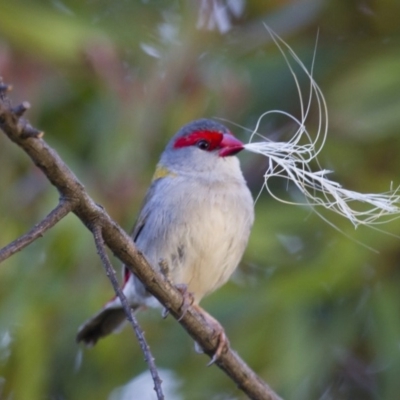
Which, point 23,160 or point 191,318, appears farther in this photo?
point 23,160

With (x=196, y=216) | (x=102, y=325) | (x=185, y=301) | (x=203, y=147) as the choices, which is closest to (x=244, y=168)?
(x=203, y=147)

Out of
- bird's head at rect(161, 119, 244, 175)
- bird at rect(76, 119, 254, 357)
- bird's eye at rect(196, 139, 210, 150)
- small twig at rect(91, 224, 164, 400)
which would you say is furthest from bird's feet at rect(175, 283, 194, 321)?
bird's eye at rect(196, 139, 210, 150)

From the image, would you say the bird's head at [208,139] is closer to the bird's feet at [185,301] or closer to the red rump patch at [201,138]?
the red rump patch at [201,138]

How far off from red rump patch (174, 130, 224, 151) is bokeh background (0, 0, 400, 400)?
31 cm

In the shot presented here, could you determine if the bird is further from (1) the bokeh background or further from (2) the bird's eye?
(1) the bokeh background

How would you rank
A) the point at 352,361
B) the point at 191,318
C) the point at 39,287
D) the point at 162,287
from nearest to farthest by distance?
the point at 162,287, the point at 191,318, the point at 39,287, the point at 352,361

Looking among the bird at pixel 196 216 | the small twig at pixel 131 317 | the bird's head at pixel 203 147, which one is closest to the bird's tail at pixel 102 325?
the bird at pixel 196 216

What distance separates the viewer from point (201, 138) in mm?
4156

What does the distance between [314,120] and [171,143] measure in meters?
1.01

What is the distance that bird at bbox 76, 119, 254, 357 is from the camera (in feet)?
12.5

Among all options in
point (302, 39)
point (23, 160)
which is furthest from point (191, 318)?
point (302, 39)

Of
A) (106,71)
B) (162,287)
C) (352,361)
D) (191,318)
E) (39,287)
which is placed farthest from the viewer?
(352,361)

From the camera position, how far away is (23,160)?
4691 millimetres

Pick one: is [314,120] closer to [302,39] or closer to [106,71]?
[302,39]
